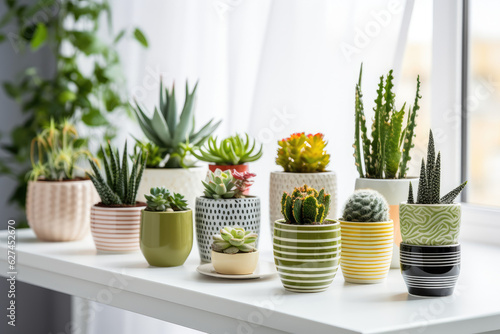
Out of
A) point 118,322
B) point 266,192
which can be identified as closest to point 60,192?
point 266,192

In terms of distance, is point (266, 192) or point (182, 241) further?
point (266, 192)

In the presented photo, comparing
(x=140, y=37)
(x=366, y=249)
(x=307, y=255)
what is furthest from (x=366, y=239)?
(x=140, y=37)

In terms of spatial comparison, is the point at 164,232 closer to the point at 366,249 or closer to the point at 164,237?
the point at 164,237

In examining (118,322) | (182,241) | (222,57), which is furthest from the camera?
(118,322)

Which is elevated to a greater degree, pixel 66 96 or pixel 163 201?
pixel 66 96

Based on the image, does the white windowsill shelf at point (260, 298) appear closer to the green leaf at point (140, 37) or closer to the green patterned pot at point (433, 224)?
the green patterned pot at point (433, 224)

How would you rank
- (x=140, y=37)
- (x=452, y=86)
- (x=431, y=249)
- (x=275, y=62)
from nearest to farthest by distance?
1. (x=431, y=249)
2. (x=452, y=86)
3. (x=275, y=62)
4. (x=140, y=37)

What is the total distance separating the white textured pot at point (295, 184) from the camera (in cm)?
128

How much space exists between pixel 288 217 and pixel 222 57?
935mm

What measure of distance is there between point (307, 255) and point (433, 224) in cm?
19

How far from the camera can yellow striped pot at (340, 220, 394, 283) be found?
1.07 m

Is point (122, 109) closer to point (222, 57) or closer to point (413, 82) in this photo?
point (222, 57)

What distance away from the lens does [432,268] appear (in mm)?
970

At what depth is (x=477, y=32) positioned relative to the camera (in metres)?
1.61
